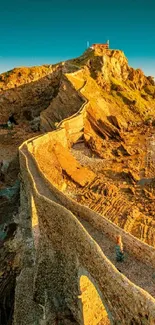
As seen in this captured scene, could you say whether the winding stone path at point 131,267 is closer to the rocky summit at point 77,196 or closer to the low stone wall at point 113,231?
the rocky summit at point 77,196

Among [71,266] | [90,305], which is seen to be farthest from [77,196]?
[90,305]

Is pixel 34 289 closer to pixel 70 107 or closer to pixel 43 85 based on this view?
pixel 70 107

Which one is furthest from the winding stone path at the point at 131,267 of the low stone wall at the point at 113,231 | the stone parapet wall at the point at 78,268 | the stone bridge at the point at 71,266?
the stone parapet wall at the point at 78,268

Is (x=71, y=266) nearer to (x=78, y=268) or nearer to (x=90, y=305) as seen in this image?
(x=78, y=268)

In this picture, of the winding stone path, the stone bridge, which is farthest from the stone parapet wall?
the winding stone path

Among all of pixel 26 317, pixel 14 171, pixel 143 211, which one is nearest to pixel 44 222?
pixel 26 317
